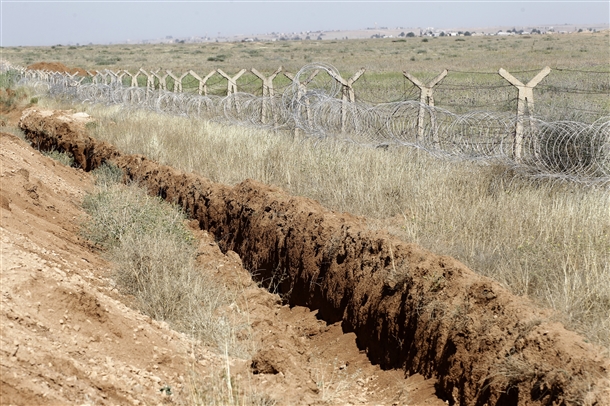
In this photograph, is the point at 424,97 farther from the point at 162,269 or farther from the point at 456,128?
the point at 162,269

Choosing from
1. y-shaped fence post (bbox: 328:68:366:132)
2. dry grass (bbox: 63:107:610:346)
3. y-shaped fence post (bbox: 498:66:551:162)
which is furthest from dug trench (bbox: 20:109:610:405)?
y-shaped fence post (bbox: 328:68:366:132)

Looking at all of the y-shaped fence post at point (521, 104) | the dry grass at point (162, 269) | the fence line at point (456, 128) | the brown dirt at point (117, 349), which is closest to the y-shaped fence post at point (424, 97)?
the fence line at point (456, 128)

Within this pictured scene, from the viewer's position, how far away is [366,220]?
8.82 meters

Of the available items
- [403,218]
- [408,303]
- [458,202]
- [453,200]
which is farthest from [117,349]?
[458,202]

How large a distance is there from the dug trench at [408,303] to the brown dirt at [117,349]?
25cm

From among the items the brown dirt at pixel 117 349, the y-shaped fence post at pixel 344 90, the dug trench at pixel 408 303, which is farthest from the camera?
the y-shaped fence post at pixel 344 90

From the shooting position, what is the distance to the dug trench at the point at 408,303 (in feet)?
16.2

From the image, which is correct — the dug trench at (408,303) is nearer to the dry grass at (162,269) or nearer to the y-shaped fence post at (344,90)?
the dry grass at (162,269)

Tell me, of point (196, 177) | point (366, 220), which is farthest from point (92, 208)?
point (366, 220)

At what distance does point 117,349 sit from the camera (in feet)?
18.9

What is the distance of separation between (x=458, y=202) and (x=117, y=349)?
4.60 m

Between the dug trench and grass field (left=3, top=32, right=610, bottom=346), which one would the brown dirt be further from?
grass field (left=3, top=32, right=610, bottom=346)

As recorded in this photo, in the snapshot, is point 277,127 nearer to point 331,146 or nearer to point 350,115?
point 350,115

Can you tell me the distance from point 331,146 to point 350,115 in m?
2.37
